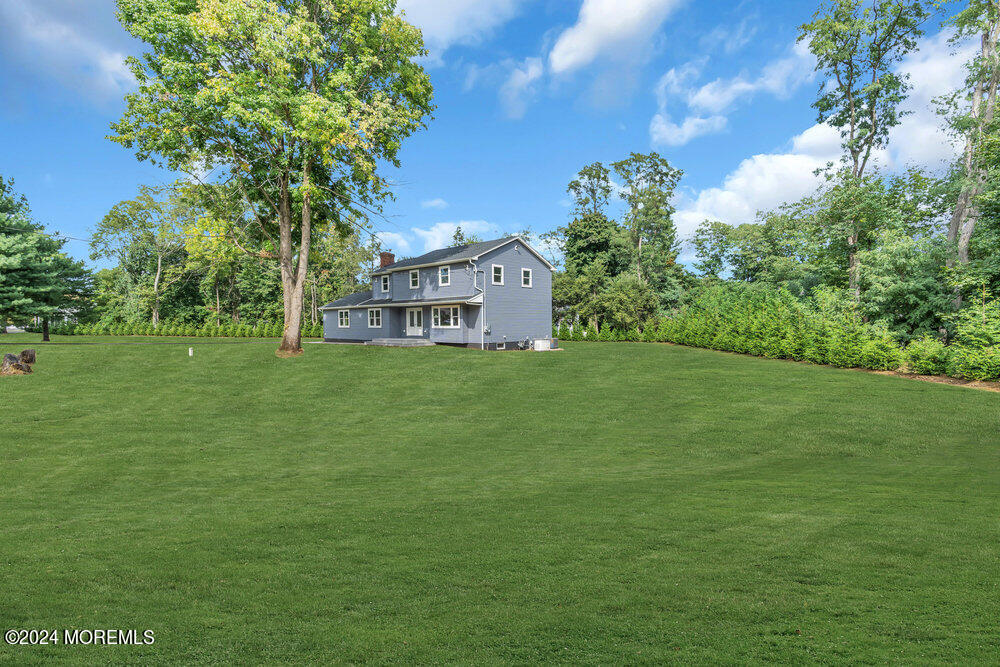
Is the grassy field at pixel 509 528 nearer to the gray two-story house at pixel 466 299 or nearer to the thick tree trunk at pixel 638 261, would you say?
the gray two-story house at pixel 466 299

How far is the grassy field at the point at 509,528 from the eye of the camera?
13.2 feet

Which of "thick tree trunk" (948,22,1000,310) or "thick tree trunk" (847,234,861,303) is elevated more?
"thick tree trunk" (948,22,1000,310)

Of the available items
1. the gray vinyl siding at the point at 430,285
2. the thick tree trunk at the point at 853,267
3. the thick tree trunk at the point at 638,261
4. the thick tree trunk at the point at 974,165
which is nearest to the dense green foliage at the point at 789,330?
the thick tree trunk at the point at 853,267

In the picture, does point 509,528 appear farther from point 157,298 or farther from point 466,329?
point 157,298

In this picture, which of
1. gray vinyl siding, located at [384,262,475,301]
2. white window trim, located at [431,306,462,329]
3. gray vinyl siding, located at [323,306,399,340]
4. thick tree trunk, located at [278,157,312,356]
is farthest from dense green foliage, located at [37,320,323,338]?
thick tree trunk, located at [278,157,312,356]

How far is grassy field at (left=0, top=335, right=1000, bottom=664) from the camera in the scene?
402cm

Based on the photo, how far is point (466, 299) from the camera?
34.7 metres

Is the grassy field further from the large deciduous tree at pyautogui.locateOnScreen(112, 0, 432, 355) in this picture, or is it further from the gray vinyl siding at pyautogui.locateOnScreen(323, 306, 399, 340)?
the gray vinyl siding at pyautogui.locateOnScreen(323, 306, 399, 340)

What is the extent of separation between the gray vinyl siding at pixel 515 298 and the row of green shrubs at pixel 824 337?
10889 millimetres

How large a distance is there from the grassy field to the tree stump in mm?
3530

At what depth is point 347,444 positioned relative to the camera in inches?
528

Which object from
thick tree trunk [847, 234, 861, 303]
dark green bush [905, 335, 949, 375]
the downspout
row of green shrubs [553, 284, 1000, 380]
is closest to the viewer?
row of green shrubs [553, 284, 1000, 380]

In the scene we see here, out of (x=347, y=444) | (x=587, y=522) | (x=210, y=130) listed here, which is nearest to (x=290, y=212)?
(x=210, y=130)

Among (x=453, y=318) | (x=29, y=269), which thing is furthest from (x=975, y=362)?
(x=29, y=269)
